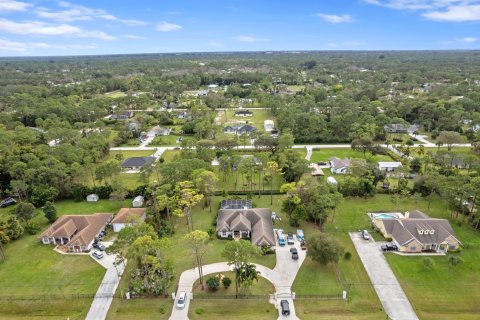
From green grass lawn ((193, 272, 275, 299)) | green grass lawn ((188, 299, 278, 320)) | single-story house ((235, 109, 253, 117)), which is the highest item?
single-story house ((235, 109, 253, 117))

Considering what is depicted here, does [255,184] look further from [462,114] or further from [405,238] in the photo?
[462,114]

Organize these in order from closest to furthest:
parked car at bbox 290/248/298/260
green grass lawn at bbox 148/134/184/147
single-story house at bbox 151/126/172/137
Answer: parked car at bbox 290/248/298/260 < green grass lawn at bbox 148/134/184/147 < single-story house at bbox 151/126/172/137

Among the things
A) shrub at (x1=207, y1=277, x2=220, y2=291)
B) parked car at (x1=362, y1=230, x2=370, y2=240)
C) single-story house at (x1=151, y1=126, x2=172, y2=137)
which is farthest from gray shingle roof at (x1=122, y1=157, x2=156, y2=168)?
parked car at (x1=362, y1=230, x2=370, y2=240)

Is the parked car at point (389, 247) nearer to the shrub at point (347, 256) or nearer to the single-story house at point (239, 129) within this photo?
the shrub at point (347, 256)

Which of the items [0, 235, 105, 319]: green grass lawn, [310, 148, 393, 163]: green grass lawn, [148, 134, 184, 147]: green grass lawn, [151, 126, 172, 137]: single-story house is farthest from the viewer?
[151, 126, 172, 137]: single-story house

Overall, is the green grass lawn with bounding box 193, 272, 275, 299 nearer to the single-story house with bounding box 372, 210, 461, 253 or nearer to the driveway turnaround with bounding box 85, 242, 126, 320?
the driveway turnaround with bounding box 85, 242, 126, 320

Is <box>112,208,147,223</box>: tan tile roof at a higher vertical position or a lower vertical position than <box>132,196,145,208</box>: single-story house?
higher

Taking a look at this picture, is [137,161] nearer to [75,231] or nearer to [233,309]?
[75,231]
